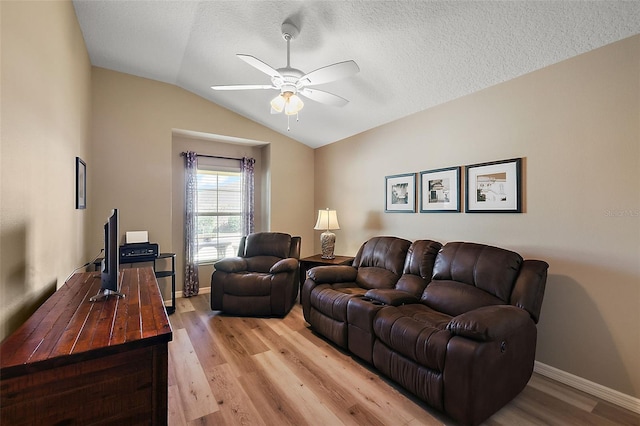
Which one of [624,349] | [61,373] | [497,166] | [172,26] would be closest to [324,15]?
[172,26]

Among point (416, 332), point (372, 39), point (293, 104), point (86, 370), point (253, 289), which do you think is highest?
point (372, 39)

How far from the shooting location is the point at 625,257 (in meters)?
1.97

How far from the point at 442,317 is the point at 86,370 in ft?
7.19

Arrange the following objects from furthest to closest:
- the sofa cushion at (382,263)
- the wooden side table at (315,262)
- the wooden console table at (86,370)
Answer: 1. the wooden side table at (315,262)
2. the sofa cushion at (382,263)
3. the wooden console table at (86,370)

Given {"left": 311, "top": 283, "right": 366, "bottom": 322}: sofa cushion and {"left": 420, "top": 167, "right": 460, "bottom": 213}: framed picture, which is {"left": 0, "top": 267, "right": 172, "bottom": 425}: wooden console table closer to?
{"left": 311, "top": 283, "right": 366, "bottom": 322}: sofa cushion

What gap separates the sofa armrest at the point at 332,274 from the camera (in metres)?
3.11

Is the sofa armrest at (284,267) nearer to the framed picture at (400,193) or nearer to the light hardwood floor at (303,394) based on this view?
the light hardwood floor at (303,394)

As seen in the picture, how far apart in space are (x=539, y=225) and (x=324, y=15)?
8.18 ft

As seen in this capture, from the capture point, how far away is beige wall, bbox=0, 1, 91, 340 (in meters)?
1.26

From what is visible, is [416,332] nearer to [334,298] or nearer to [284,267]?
[334,298]

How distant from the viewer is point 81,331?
3.80 feet

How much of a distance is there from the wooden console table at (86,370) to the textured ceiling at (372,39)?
2.45 m

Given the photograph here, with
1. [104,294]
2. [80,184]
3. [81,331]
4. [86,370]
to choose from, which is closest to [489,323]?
[86,370]

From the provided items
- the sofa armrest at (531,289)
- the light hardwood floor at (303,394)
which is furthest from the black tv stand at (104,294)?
the sofa armrest at (531,289)
